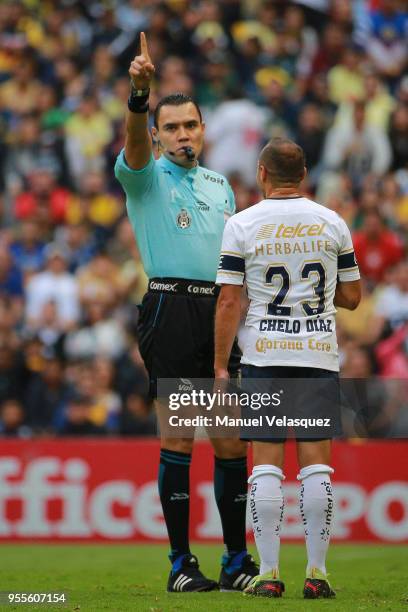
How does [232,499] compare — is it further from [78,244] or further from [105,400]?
[78,244]

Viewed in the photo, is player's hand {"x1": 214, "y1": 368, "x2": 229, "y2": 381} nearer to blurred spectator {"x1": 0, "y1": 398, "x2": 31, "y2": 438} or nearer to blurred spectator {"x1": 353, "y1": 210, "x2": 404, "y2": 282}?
blurred spectator {"x1": 0, "y1": 398, "x2": 31, "y2": 438}

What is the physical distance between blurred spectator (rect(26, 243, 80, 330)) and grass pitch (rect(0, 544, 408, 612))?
3488mm

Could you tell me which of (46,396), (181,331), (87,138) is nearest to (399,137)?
(87,138)

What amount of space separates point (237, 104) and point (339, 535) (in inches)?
251

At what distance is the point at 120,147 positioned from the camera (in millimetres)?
16750

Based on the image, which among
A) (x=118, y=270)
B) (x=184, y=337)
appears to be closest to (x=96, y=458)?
(x=118, y=270)

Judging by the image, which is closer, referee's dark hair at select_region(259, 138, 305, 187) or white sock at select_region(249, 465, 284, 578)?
white sock at select_region(249, 465, 284, 578)

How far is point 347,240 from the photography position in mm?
6605

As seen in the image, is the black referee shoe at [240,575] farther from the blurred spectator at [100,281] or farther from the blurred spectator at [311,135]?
the blurred spectator at [311,135]

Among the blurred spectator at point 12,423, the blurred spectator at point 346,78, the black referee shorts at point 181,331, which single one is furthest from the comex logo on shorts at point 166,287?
the blurred spectator at point 346,78

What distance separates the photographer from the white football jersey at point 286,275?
6418 millimetres

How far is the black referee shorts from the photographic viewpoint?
7.09 metres

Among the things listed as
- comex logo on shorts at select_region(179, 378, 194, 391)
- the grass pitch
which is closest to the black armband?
comex logo on shorts at select_region(179, 378, 194, 391)

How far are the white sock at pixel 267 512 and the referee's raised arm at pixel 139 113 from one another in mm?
1850
